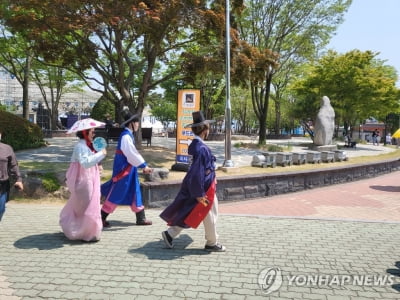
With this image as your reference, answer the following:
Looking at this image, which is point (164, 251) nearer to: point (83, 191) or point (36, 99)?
point (83, 191)

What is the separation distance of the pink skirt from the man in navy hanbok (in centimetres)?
99

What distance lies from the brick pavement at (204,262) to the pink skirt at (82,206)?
6.5 inches

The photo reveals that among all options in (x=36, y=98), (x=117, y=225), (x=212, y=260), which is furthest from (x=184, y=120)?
(x=36, y=98)

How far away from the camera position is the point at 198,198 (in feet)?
15.7

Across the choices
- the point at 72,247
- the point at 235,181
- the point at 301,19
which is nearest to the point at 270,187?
the point at 235,181

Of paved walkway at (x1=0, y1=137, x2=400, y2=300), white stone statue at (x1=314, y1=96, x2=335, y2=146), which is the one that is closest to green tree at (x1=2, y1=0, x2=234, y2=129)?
paved walkway at (x1=0, y1=137, x2=400, y2=300)

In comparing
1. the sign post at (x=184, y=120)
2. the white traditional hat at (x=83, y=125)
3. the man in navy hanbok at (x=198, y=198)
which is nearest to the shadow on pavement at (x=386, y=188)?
the sign post at (x=184, y=120)

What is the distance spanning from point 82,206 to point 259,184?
209 inches

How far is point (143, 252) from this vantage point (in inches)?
198

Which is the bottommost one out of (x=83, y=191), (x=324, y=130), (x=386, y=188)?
(x=386, y=188)

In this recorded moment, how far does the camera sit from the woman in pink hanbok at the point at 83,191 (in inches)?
205

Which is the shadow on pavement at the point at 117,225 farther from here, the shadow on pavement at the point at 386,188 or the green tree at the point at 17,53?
the green tree at the point at 17,53

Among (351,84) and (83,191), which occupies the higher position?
(351,84)

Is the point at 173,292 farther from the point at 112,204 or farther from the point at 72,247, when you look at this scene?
the point at 112,204
